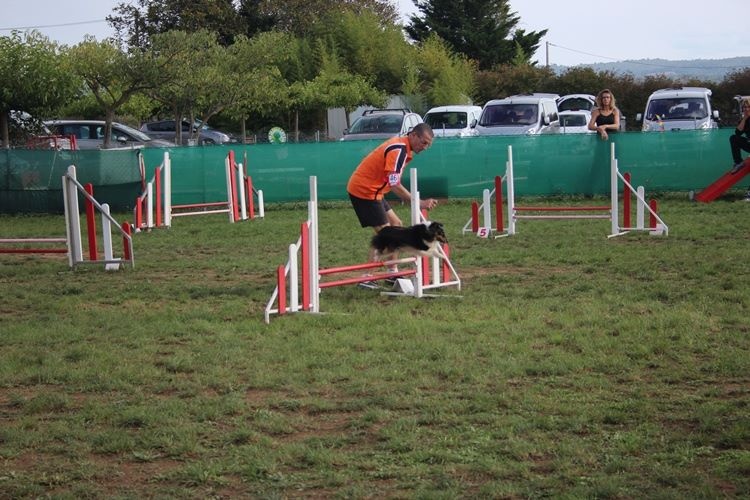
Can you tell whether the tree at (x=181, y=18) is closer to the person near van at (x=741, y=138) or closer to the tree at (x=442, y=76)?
the tree at (x=442, y=76)

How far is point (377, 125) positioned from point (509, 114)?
338 centimetres

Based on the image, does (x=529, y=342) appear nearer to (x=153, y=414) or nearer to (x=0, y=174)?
(x=153, y=414)

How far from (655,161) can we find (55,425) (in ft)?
53.6

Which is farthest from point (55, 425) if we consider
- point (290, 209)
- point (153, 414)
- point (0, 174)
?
point (0, 174)

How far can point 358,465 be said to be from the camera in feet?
16.8

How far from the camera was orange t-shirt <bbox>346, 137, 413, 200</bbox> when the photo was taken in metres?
9.88

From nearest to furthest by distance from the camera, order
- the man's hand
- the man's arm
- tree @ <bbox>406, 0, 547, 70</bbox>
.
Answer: the man's arm
the man's hand
tree @ <bbox>406, 0, 547, 70</bbox>

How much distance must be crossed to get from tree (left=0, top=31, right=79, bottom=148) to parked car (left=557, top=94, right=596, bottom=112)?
613 inches

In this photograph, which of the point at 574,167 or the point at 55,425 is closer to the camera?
the point at 55,425

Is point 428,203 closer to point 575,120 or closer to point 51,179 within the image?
point 51,179

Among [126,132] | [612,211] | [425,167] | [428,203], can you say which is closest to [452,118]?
[425,167]

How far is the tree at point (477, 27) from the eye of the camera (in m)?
61.5

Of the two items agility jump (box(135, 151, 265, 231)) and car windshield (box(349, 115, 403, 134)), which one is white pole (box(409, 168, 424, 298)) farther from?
car windshield (box(349, 115, 403, 134))

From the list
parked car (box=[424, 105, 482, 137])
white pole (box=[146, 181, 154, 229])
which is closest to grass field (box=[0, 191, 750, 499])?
white pole (box=[146, 181, 154, 229])
